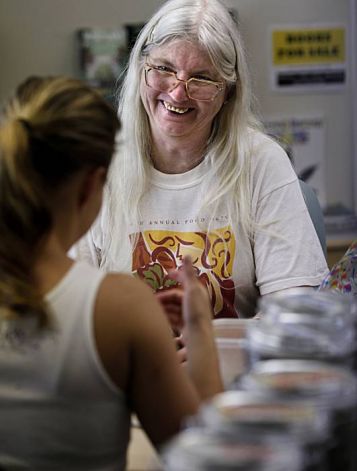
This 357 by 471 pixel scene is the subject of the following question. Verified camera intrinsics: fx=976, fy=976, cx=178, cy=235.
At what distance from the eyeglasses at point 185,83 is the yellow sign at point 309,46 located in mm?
1654

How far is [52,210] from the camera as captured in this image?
3.98ft

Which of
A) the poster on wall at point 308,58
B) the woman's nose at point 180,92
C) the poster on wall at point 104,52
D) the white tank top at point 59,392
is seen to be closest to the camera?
the white tank top at point 59,392

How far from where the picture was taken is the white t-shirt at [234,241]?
2.09 m

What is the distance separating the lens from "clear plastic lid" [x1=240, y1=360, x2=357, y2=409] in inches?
35.0

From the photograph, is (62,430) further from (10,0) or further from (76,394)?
(10,0)

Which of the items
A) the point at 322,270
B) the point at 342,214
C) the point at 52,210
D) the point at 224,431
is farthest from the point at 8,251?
the point at 342,214

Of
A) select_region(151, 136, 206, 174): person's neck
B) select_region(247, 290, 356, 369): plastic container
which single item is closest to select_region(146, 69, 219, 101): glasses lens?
select_region(151, 136, 206, 174): person's neck

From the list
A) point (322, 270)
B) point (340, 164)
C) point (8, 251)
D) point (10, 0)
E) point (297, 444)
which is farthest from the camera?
point (340, 164)

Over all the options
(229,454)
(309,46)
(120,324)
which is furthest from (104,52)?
(229,454)

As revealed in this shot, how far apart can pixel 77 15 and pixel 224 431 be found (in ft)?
9.55

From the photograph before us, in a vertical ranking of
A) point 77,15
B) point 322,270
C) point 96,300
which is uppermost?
point 77,15

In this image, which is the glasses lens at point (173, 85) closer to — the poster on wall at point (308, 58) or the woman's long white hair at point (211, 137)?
→ the woman's long white hair at point (211, 137)

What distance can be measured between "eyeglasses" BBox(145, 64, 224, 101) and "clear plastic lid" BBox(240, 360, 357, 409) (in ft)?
3.78

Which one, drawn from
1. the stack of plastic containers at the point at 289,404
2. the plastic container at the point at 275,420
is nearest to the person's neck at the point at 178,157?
the stack of plastic containers at the point at 289,404
